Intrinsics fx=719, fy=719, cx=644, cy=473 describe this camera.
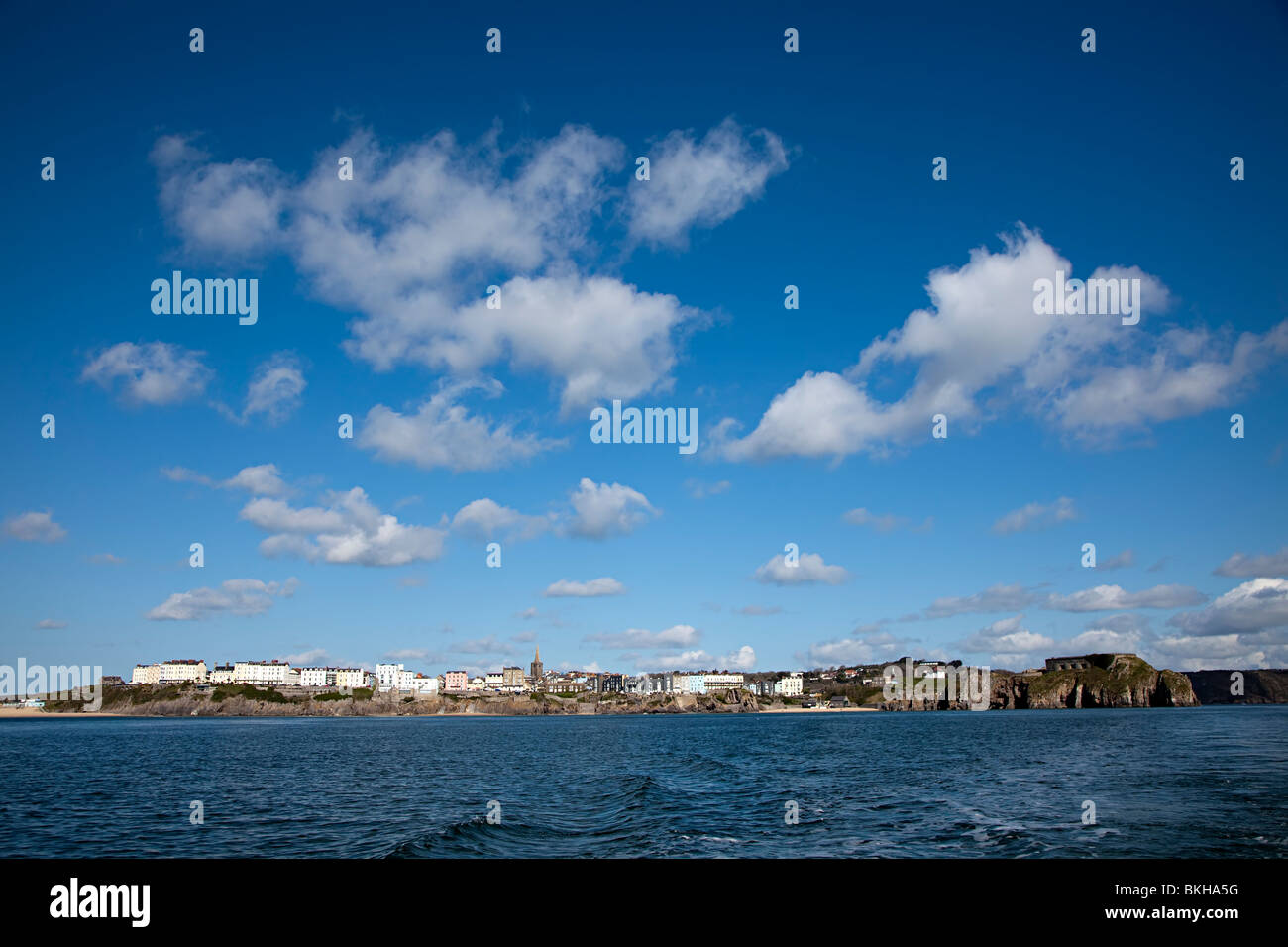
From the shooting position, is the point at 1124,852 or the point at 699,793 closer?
the point at 1124,852

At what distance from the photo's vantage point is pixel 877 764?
63.2m

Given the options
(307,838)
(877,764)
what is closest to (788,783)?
(877,764)

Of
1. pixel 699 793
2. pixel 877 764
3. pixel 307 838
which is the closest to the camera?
pixel 307 838

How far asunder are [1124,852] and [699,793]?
2540 centimetres
